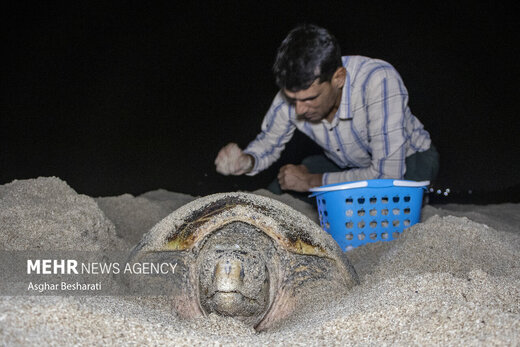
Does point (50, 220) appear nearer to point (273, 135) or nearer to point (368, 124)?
point (273, 135)

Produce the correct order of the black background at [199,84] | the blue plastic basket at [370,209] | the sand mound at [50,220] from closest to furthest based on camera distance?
the sand mound at [50,220]
the blue plastic basket at [370,209]
the black background at [199,84]

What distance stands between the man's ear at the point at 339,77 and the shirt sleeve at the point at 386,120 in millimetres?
128

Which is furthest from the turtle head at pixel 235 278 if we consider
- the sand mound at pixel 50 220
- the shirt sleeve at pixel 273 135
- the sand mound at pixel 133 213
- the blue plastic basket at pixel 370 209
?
the shirt sleeve at pixel 273 135

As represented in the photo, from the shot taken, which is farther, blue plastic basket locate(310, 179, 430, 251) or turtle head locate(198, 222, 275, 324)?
blue plastic basket locate(310, 179, 430, 251)

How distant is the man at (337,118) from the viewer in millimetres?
2084

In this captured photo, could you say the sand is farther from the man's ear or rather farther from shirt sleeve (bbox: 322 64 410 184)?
the man's ear

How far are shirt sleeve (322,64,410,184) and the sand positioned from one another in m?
0.49

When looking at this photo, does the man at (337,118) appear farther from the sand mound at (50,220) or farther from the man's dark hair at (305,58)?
the sand mound at (50,220)

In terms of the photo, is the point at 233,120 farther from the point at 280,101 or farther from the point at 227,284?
the point at 227,284

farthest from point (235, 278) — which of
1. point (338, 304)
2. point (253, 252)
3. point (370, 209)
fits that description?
point (370, 209)

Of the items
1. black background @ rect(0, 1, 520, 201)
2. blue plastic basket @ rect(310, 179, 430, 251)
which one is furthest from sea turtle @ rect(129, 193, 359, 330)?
black background @ rect(0, 1, 520, 201)

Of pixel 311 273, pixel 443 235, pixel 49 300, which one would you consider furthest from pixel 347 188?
pixel 49 300

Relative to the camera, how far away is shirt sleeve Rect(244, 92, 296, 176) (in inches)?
103

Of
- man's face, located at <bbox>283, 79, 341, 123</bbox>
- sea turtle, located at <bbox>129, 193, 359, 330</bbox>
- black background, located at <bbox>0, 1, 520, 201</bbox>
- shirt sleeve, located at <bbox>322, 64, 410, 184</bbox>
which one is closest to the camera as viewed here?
sea turtle, located at <bbox>129, 193, 359, 330</bbox>
